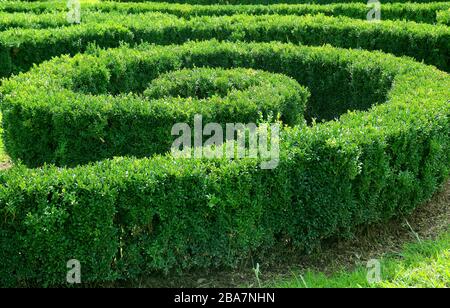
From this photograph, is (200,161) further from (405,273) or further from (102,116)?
(102,116)

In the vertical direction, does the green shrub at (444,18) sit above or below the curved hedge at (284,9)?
below

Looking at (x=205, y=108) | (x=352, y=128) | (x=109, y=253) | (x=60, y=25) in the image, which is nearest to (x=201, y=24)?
(x=60, y=25)

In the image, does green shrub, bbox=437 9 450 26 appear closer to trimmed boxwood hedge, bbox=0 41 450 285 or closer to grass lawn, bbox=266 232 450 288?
trimmed boxwood hedge, bbox=0 41 450 285

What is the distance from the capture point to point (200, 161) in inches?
246

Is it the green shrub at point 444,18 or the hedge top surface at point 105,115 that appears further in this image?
the green shrub at point 444,18

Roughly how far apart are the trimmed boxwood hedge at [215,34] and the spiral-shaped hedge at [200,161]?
953mm

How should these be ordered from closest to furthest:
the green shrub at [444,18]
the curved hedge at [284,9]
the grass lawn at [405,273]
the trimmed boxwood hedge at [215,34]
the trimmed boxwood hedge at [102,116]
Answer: the grass lawn at [405,273], the trimmed boxwood hedge at [102,116], the trimmed boxwood hedge at [215,34], the green shrub at [444,18], the curved hedge at [284,9]

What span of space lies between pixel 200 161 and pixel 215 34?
284 inches

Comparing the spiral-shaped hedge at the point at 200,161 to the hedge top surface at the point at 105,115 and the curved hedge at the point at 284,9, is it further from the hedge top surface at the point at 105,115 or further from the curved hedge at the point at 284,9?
the curved hedge at the point at 284,9

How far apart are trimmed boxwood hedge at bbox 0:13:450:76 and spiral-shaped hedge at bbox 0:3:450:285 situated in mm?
953

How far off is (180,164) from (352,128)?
6.19 feet

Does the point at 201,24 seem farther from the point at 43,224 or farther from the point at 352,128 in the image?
the point at 43,224

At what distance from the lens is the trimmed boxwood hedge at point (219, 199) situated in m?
5.70

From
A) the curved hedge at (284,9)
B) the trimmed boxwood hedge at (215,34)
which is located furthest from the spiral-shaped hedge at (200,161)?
the curved hedge at (284,9)
